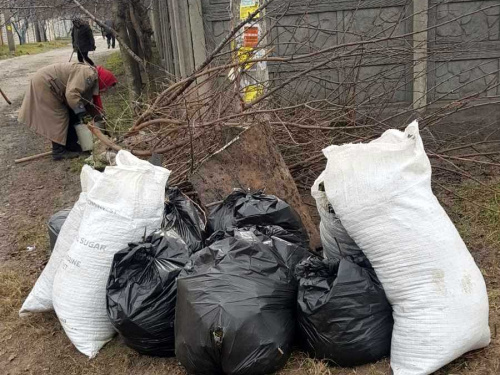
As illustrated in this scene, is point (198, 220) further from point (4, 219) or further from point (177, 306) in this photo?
point (4, 219)

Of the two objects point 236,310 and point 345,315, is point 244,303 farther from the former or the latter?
point 345,315

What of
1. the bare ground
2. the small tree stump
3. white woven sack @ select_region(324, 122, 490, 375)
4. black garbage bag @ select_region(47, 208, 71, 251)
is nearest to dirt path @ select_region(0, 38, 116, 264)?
the bare ground

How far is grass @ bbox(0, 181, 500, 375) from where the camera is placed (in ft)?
8.42


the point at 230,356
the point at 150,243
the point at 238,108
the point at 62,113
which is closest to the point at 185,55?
the point at 62,113

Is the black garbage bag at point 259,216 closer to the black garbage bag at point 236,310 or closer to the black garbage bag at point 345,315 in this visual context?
the black garbage bag at point 236,310

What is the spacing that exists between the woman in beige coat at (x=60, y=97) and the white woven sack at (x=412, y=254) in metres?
4.76

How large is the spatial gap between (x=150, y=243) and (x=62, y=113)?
4.58 metres

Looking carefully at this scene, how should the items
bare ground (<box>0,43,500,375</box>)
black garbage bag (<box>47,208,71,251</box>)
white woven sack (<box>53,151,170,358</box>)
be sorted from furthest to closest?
black garbage bag (<box>47,208,71,251</box>) < white woven sack (<box>53,151,170,358</box>) < bare ground (<box>0,43,500,375</box>)

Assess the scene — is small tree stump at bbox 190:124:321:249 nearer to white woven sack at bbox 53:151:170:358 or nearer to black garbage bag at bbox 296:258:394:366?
white woven sack at bbox 53:151:170:358

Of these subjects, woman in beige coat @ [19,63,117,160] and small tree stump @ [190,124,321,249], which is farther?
woman in beige coat @ [19,63,117,160]

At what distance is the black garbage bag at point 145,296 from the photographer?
2756 millimetres

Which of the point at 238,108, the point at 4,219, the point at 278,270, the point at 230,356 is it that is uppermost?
the point at 238,108

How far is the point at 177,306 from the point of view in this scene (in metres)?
2.63

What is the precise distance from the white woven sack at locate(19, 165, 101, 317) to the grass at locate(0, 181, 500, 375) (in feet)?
0.34
